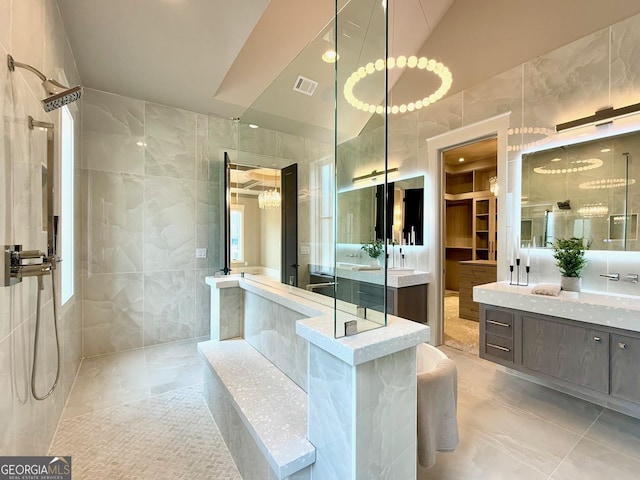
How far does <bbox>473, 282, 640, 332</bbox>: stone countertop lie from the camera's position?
1.87 meters

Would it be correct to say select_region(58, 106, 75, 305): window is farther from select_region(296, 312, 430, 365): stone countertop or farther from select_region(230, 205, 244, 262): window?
select_region(296, 312, 430, 365): stone countertop

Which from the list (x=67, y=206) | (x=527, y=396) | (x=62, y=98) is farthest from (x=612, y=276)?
(x=67, y=206)

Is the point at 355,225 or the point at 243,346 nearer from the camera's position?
the point at 355,225

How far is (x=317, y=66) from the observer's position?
284 cm

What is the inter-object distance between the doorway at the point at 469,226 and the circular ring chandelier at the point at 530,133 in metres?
1.80

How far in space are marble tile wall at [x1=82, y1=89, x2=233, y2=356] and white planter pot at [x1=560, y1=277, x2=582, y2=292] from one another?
3763 millimetres

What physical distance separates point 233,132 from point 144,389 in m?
3.15

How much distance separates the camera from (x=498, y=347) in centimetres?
257

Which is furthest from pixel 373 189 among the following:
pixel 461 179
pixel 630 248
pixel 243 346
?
pixel 461 179

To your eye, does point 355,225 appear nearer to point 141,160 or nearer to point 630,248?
point 630,248

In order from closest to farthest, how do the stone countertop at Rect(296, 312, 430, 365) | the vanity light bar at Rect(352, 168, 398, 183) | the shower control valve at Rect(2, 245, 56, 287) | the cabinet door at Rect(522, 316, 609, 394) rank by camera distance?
the stone countertop at Rect(296, 312, 430, 365), the shower control valve at Rect(2, 245, 56, 287), the vanity light bar at Rect(352, 168, 398, 183), the cabinet door at Rect(522, 316, 609, 394)

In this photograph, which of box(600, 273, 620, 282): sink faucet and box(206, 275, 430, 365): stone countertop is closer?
box(206, 275, 430, 365): stone countertop

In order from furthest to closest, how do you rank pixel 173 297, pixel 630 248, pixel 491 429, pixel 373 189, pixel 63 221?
1. pixel 173 297
2. pixel 63 221
3. pixel 630 248
4. pixel 491 429
5. pixel 373 189

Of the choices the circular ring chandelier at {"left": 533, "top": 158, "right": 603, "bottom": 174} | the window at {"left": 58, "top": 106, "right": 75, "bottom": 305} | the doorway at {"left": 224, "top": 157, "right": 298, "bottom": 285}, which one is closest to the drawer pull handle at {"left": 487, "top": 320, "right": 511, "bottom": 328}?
the circular ring chandelier at {"left": 533, "top": 158, "right": 603, "bottom": 174}
